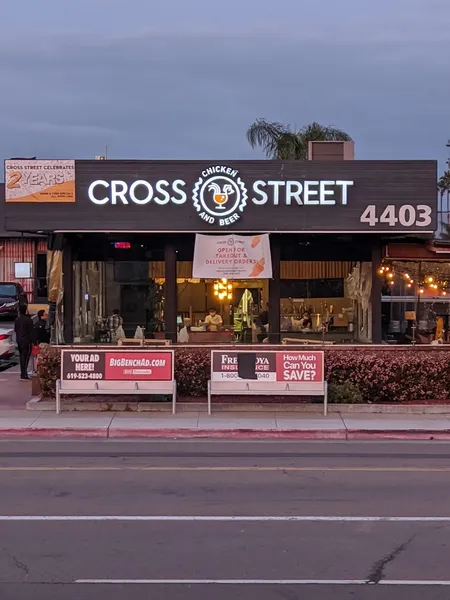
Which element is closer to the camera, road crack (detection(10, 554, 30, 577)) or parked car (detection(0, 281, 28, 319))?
road crack (detection(10, 554, 30, 577))

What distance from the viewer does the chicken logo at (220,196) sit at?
18.2m

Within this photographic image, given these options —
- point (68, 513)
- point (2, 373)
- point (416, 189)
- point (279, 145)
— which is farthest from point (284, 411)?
point (279, 145)

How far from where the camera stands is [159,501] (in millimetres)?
8523

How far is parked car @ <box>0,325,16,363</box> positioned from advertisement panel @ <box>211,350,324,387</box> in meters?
8.96

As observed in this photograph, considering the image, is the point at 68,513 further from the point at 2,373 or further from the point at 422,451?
the point at 2,373

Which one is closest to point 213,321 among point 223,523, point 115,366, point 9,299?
point 115,366

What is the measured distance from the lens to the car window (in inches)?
1325

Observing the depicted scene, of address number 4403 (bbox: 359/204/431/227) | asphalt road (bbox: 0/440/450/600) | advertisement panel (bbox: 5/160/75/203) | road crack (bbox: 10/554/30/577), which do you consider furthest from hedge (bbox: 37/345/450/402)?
road crack (bbox: 10/554/30/577)

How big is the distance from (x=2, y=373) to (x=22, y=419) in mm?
6925

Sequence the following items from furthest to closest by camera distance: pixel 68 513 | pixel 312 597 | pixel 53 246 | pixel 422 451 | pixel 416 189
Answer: pixel 53 246
pixel 416 189
pixel 422 451
pixel 68 513
pixel 312 597

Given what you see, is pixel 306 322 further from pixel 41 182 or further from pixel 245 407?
pixel 41 182

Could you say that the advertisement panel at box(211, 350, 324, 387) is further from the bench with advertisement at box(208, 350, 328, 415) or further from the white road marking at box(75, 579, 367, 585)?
the white road marking at box(75, 579, 367, 585)

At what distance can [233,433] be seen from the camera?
43.5 feet

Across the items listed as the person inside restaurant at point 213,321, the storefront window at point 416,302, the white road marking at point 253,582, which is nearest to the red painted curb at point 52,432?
the person inside restaurant at point 213,321
